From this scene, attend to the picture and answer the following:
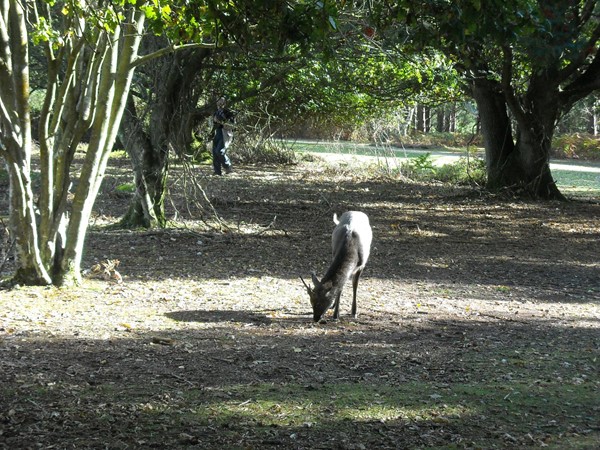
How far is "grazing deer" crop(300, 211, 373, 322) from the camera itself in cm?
920

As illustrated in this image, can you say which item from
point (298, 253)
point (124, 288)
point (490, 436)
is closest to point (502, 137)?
point (298, 253)

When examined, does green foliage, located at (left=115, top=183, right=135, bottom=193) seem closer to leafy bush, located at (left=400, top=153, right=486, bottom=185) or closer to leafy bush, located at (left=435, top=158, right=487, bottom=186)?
leafy bush, located at (left=435, top=158, right=487, bottom=186)

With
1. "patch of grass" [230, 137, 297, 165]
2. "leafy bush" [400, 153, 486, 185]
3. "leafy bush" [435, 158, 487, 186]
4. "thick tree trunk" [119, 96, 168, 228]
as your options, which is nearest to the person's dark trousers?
"patch of grass" [230, 137, 297, 165]

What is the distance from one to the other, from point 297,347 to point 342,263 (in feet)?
5.03

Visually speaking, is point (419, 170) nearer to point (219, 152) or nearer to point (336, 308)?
point (219, 152)

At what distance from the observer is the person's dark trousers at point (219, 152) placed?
23.3 meters

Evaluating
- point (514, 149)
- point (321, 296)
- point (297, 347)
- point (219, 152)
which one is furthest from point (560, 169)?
point (297, 347)

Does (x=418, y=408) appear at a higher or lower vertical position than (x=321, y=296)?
lower

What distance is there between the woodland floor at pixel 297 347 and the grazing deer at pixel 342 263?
0.28 m

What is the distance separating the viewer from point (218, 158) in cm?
2419

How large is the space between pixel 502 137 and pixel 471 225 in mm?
5680

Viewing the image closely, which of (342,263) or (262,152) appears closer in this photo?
(342,263)

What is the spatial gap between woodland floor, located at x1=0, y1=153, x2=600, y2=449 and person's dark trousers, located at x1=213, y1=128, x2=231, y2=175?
674 centimetres

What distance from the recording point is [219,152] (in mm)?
23891
